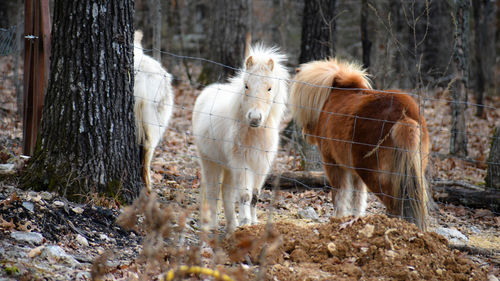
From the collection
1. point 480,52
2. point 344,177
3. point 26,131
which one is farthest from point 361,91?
point 480,52

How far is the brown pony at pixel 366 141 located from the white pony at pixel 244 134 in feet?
1.47

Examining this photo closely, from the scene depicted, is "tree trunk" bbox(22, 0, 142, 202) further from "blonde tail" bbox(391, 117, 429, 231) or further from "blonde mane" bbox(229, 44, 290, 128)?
"blonde tail" bbox(391, 117, 429, 231)

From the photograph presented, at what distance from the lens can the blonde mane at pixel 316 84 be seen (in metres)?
6.05

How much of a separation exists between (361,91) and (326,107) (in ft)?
1.61

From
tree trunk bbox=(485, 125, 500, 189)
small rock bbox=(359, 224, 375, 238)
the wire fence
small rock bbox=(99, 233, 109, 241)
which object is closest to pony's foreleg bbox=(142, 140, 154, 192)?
the wire fence

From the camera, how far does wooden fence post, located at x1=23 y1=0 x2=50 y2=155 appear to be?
17.3 feet

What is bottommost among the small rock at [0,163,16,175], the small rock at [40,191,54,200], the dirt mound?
the dirt mound

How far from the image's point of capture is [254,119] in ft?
16.9

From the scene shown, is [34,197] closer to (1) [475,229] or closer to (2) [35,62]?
(2) [35,62]

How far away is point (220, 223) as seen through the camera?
5977 mm

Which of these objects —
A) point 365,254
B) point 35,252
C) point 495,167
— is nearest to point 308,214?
point 365,254

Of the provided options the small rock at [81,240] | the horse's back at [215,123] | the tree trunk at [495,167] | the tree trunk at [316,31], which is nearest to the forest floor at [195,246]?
the small rock at [81,240]

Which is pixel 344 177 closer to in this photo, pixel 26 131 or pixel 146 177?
pixel 146 177

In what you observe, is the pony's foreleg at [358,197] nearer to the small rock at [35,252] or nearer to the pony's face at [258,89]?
the pony's face at [258,89]
